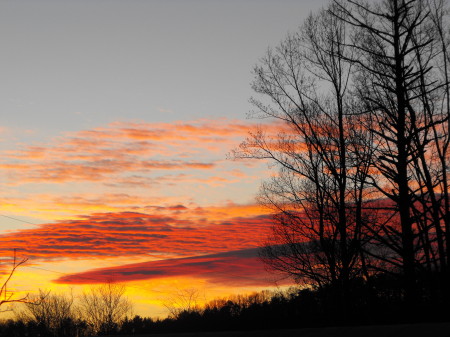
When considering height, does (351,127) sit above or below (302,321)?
above

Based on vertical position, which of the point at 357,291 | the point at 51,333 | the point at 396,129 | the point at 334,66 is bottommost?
the point at 51,333

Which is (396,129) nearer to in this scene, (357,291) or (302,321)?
(357,291)

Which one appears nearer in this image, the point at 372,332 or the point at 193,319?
the point at 372,332

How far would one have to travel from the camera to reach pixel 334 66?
26781mm

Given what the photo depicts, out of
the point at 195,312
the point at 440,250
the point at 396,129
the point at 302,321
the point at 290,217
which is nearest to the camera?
the point at 396,129

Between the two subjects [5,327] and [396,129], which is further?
[5,327]

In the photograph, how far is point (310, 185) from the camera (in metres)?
30.0

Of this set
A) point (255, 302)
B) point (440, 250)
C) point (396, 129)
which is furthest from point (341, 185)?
point (255, 302)

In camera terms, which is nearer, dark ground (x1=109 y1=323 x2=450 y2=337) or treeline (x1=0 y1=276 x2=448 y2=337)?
dark ground (x1=109 y1=323 x2=450 y2=337)

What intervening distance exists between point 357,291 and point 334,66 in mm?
12849

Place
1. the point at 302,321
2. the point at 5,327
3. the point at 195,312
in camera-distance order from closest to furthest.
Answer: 1. the point at 302,321
2. the point at 195,312
3. the point at 5,327

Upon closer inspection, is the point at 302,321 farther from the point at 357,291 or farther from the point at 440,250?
the point at 440,250

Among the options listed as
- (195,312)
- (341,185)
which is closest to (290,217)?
(341,185)

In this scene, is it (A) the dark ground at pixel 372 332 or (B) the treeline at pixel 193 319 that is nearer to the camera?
(A) the dark ground at pixel 372 332
